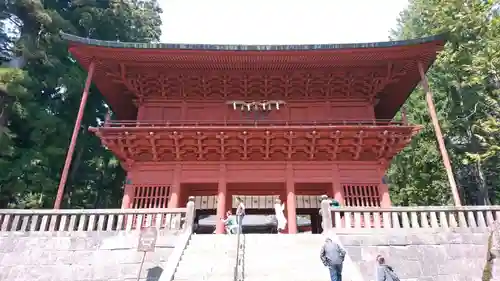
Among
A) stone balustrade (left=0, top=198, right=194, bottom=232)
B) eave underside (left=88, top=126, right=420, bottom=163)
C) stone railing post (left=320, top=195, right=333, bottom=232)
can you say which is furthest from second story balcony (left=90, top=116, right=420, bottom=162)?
stone railing post (left=320, top=195, right=333, bottom=232)

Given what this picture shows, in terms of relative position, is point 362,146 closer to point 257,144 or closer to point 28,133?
point 257,144

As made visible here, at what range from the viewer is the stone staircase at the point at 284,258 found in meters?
8.19

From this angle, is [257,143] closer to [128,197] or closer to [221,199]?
[221,199]

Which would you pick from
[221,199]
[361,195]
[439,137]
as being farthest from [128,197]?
[439,137]

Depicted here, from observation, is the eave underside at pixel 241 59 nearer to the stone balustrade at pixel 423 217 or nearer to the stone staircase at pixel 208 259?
the stone balustrade at pixel 423 217

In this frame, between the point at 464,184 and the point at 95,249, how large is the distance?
851 inches

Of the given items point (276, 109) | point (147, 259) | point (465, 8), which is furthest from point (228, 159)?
point (465, 8)

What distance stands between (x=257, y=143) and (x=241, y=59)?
3.54m

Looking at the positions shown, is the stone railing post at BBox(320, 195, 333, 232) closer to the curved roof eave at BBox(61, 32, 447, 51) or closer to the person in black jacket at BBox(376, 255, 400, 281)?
the person in black jacket at BBox(376, 255, 400, 281)

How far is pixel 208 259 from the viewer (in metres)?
9.09

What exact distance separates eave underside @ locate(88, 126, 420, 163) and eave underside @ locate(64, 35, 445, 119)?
2.75 metres

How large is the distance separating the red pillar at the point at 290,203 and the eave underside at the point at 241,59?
4.28 m

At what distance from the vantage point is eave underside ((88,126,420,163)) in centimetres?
1427

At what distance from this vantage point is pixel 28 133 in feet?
63.3
